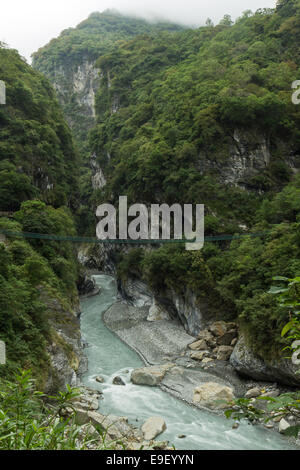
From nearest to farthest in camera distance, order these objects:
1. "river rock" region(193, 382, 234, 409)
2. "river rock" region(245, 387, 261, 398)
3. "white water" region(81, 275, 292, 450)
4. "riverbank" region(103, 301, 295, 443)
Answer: "white water" region(81, 275, 292, 450) → "river rock" region(193, 382, 234, 409) → "river rock" region(245, 387, 261, 398) → "riverbank" region(103, 301, 295, 443)

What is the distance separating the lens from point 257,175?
67.2ft

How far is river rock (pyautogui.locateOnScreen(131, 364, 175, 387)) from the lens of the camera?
12266 mm

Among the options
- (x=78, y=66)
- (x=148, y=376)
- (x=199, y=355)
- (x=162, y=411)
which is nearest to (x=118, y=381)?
(x=148, y=376)

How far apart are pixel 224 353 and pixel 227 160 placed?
12.2 m

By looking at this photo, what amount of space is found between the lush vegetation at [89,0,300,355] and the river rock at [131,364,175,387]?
3.75m

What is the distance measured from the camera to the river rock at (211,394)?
35.0 ft

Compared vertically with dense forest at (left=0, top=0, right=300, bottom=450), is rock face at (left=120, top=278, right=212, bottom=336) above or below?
below

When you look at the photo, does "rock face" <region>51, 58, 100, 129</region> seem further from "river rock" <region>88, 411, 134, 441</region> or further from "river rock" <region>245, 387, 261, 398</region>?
"river rock" <region>88, 411, 134, 441</region>

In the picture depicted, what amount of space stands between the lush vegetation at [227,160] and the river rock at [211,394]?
188 centimetres

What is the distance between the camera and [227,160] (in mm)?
20812

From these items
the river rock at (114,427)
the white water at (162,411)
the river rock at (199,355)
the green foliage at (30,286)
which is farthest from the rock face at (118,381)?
the river rock at (199,355)

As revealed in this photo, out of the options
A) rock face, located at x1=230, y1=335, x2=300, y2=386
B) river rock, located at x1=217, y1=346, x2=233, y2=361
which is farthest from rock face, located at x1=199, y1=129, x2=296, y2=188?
rock face, located at x1=230, y1=335, x2=300, y2=386

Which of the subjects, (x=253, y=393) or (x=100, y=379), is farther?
(x=100, y=379)

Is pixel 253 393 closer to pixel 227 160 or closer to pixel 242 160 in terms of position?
pixel 227 160
